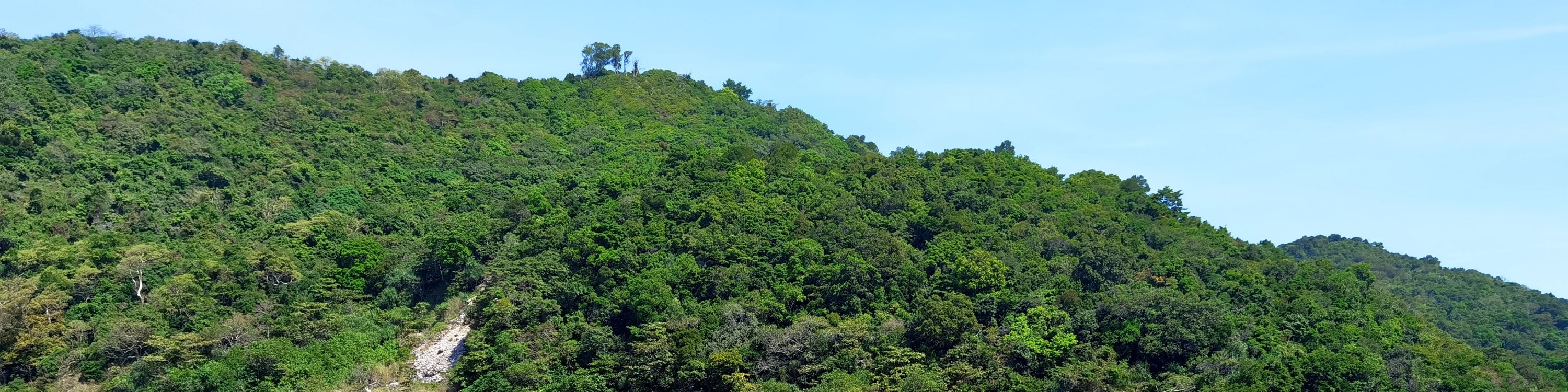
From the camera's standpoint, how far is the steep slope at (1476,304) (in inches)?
→ 2096

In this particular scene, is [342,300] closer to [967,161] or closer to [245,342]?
[245,342]

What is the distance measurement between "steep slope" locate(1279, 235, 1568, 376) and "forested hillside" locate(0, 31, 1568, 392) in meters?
0.97

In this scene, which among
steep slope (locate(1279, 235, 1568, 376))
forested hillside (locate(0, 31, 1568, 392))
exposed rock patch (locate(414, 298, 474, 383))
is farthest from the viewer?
steep slope (locate(1279, 235, 1568, 376))

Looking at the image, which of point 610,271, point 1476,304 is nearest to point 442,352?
point 610,271

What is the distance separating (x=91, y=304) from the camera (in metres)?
39.7

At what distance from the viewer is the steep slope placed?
5325cm

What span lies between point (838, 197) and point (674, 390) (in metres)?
14.4

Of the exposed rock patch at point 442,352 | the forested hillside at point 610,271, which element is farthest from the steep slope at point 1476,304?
the exposed rock patch at point 442,352

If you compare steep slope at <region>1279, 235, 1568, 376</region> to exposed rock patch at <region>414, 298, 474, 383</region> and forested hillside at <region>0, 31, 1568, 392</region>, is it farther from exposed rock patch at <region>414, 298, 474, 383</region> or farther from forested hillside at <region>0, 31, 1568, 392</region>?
exposed rock patch at <region>414, 298, 474, 383</region>

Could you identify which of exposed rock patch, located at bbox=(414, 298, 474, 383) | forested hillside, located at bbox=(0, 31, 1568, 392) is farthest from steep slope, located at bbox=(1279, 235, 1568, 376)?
exposed rock patch, located at bbox=(414, 298, 474, 383)

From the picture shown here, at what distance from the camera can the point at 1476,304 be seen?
60156mm

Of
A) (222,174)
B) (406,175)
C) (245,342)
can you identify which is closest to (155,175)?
(222,174)

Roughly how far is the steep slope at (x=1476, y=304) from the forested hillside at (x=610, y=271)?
973 millimetres

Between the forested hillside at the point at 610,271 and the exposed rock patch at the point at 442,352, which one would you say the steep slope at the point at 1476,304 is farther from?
the exposed rock patch at the point at 442,352
